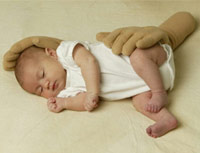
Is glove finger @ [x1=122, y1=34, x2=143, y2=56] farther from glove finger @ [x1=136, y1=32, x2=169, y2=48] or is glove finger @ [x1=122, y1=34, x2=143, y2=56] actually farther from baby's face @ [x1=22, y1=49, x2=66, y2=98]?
baby's face @ [x1=22, y1=49, x2=66, y2=98]

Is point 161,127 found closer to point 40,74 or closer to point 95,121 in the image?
point 95,121

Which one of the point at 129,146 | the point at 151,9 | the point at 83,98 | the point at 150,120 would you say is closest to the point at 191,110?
the point at 150,120

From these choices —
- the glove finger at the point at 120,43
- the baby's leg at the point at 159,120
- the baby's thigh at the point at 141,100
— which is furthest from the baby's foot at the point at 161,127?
the glove finger at the point at 120,43

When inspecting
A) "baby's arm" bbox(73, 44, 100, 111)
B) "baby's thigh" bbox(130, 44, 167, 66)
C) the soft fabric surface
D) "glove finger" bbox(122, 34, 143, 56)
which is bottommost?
the soft fabric surface

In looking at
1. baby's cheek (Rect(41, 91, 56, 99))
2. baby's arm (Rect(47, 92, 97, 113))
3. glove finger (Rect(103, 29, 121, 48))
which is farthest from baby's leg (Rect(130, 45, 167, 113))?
baby's cheek (Rect(41, 91, 56, 99))

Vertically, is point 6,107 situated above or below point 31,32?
below

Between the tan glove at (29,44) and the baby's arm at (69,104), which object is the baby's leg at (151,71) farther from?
the tan glove at (29,44)

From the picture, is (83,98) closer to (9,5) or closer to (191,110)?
(191,110)

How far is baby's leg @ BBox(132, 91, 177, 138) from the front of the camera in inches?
48.9

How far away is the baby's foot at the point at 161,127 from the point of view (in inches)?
48.8

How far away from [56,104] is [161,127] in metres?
0.46

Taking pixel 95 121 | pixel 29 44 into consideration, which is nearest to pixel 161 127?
pixel 95 121

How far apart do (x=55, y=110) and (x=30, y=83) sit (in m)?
0.17

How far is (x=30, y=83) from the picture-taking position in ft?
4.81
